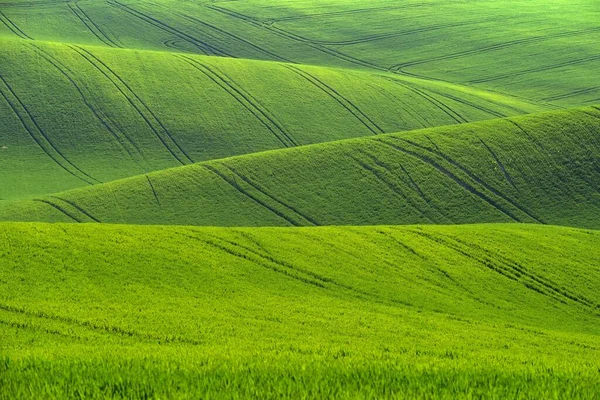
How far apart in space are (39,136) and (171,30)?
45922mm

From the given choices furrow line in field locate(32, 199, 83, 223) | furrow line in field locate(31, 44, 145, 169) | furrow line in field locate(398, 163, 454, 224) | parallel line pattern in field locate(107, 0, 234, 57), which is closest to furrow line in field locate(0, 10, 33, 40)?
parallel line pattern in field locate(107, 0, 234, 57)

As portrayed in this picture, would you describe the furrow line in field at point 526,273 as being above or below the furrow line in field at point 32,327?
below

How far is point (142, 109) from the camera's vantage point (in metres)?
89.2

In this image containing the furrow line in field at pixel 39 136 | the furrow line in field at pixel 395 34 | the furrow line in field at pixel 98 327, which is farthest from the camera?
the furrow line in field at pixel 395 34

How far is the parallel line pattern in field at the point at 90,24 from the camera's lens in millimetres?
118019

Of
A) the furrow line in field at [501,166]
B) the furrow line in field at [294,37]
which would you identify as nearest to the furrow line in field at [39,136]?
the furrow line in field at [501,166]

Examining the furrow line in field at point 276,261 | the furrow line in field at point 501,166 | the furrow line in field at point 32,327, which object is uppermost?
the furrow line in field at point 32,327

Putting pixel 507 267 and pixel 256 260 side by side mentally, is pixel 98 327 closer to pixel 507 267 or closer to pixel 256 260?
pixel 256 260

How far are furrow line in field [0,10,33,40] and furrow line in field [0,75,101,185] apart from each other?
23.9 m

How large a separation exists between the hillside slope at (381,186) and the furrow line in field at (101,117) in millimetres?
15336

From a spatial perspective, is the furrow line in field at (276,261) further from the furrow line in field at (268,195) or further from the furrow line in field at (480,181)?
the furrow line in field at (480,181)

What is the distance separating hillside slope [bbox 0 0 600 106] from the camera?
11019 cm

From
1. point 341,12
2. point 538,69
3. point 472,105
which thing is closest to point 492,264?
point 472,105

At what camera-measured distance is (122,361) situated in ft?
38.3
